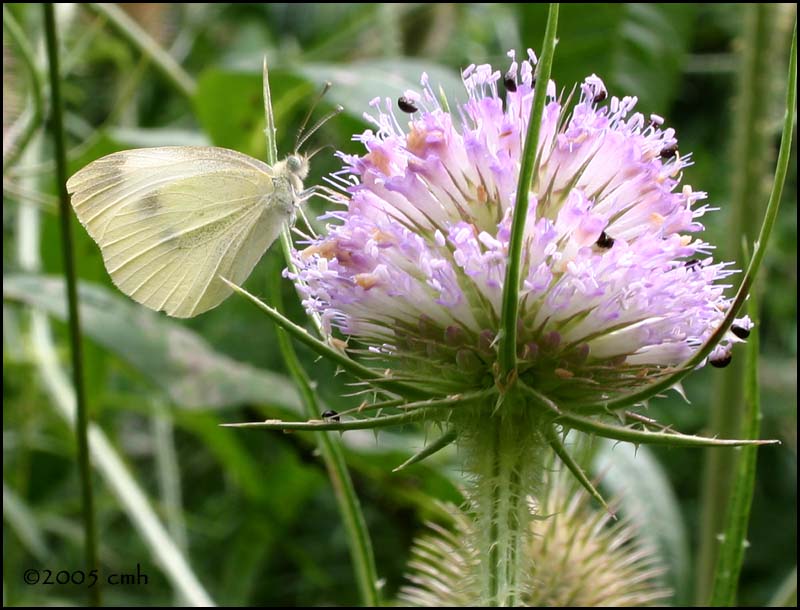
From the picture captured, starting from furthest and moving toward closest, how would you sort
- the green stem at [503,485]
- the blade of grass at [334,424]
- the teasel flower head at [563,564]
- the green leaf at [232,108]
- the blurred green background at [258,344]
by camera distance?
the green leaf at [232,108]
the blurred green background at [258,344]
the teasel flower head at [563,564]
the green stem at [503,485]
the blade of grass at [334,424]

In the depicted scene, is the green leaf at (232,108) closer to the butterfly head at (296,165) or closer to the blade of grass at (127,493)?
the blade of grass at (127,493)

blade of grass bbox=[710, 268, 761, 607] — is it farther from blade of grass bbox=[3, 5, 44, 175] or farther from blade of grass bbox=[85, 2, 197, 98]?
blade of grass bbox=[85, 2, 197, 98]

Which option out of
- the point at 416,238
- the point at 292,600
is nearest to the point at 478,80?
the point at 416,238

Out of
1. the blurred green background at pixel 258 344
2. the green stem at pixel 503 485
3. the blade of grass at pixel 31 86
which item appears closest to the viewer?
the green stem at pixel 503 485

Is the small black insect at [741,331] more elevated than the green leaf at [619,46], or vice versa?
the green leaf at [619,46]

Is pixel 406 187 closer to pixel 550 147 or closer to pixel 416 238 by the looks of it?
pixel 416 238

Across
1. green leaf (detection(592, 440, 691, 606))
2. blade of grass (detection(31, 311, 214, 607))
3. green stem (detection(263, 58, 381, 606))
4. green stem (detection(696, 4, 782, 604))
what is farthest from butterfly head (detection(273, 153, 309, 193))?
green stem (detection(696, 4, 782, 604))

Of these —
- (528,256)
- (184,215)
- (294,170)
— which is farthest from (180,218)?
(528,256)

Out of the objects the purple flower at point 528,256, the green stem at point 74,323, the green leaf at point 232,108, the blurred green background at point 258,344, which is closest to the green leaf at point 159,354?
the blurred green background at point 258,344
